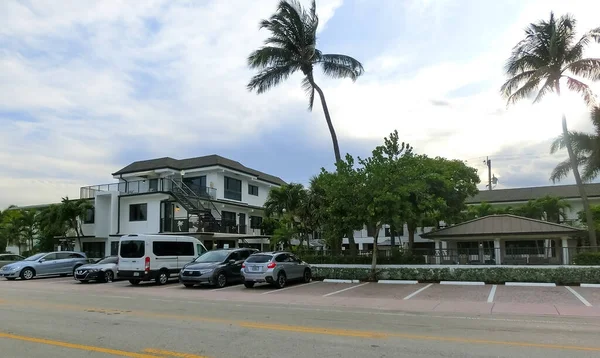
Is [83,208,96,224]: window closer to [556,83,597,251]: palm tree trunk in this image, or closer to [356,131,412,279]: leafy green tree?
[356,131,412,279]: leafy green tree

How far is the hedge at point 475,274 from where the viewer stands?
20092mm

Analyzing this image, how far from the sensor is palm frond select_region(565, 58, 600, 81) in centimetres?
2515

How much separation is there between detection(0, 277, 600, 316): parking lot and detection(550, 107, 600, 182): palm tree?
33.4ft

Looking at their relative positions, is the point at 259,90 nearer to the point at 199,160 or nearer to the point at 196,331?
the point at 199,160

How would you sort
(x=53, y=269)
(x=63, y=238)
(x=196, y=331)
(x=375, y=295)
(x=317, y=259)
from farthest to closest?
(x=63, y=238)
(x=53, y=269)
(x=317, y=259)
(x=375, y=295)
(x=196, y=331)

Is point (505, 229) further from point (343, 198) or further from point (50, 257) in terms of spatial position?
point (50, 257)

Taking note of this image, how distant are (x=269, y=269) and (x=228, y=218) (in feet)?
71.8

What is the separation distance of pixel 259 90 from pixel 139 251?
13.9 metres

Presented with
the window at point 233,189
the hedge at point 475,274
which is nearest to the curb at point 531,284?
the hedge at point 475,274

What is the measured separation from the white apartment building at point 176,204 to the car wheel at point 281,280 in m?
15.8

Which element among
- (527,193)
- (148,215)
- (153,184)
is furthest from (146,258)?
(527,193)

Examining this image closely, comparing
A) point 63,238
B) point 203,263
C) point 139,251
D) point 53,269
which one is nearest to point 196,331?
point 203,263

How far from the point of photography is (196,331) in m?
9.20

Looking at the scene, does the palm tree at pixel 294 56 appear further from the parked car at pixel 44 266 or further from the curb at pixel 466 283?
the parked car at pixel 44 266
